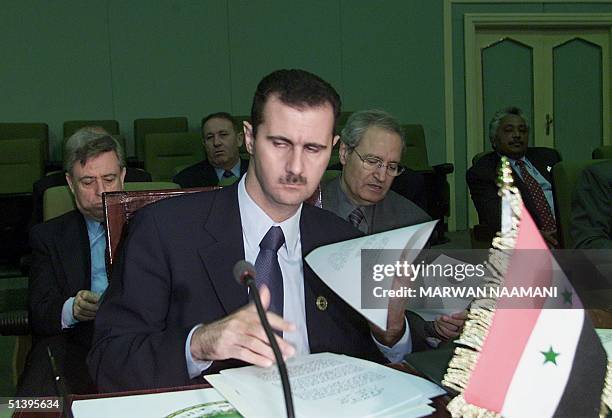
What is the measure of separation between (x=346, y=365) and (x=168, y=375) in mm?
298

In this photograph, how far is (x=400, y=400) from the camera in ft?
3.26

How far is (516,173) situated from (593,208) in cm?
175

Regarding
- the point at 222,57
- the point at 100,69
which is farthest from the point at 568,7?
the point at 100,69

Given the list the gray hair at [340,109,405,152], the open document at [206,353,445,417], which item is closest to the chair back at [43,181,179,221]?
the gray hair at [340,109,405,152]

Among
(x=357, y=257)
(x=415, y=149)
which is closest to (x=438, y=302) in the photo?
(x=357, y=257)

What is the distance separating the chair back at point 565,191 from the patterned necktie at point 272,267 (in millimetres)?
1611

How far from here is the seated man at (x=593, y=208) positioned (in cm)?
252

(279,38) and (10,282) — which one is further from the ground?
(279,38)

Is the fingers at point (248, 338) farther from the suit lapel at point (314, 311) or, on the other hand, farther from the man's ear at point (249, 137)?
the man's ear at point (249, 137)

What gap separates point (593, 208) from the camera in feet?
8.31

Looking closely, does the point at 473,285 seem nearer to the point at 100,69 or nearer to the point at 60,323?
the point at 60,323

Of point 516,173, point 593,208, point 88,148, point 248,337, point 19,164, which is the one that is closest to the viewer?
point 248,337

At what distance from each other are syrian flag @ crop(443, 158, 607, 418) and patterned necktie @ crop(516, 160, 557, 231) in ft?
9.94

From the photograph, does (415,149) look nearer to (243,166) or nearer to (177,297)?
(243,166)
